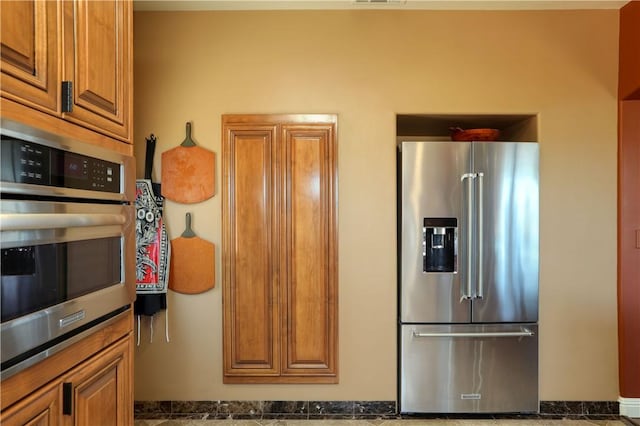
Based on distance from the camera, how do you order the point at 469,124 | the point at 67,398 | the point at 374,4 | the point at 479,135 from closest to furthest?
1. the point at 67,398
2. the point at 374,4
3. the point at 479,135
4. the point at 469,124

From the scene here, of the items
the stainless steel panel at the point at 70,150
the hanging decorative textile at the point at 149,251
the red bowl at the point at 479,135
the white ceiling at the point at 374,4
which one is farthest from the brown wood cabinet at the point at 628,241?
the hanging decorative textile at the point at 149,251

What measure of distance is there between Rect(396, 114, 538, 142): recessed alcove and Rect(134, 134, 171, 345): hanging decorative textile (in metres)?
1.68

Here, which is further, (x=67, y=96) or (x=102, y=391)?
(x=102, y=391)

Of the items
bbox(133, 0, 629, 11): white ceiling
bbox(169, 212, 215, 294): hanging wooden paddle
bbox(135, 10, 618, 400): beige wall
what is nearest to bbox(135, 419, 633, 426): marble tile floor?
bbox(135, 10, 618, 400): beige wall

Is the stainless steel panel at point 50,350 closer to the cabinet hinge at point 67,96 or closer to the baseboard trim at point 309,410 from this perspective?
the cabinet hinge at point 67,96

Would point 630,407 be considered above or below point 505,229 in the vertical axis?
below

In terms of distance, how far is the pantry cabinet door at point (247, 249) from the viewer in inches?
88.2

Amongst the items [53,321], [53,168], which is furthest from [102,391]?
[53,168]

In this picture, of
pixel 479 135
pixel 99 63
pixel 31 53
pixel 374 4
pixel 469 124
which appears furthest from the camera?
pixel 469 124

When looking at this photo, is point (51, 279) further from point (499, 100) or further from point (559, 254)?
point (559, 254)

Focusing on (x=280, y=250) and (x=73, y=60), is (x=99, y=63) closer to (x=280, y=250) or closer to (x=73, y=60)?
(x=73, y=60)

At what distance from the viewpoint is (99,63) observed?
113cm

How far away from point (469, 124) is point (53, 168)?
248cm

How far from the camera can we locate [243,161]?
2.24m
